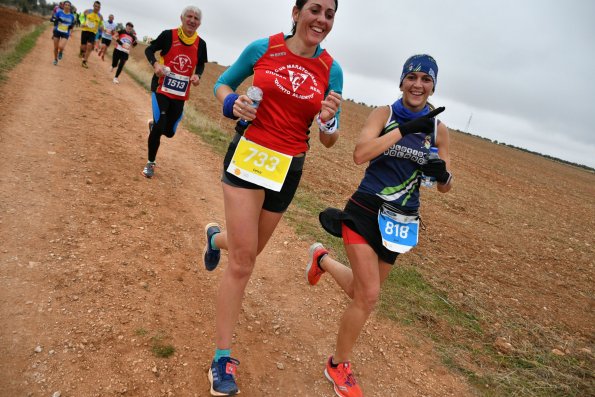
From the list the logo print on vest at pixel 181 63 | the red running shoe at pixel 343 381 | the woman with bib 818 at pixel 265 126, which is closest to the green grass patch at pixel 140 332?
the woman with bib 818 at pixel 265 126

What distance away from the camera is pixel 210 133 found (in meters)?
11.1

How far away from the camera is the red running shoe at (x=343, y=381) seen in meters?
2.99

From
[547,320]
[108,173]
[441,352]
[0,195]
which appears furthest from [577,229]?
[0,195]

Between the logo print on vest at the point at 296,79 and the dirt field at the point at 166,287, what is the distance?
2090mm

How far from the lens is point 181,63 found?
5965mm

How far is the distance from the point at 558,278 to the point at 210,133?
889cm

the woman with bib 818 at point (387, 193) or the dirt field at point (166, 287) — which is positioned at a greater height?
the woman with bib 818 at point (387, 193)

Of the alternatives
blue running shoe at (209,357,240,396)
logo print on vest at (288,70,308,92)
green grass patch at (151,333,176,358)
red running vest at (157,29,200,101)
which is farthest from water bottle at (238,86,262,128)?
red running vest at (157,29,200,101)

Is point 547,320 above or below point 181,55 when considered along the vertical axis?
below

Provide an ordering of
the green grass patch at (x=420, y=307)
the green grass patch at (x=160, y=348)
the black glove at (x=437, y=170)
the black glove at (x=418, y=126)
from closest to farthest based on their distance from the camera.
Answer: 1. the black glove at (x=418, y=126)
2. the black glove at (x=437, y=170)
3. the green grass patch at (x=160, y=348)
4. the green grass patch at (x=420, y=307)

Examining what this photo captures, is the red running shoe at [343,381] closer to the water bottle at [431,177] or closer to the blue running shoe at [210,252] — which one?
the blue running shoe at [210,252]

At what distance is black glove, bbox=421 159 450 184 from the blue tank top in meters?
0.09

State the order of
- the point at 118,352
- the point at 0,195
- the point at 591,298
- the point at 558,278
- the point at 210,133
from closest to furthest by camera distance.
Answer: the point at 118,352 < the point at 0,195 < the point at 591,298 < the point at 558,278 < the point at 210,133

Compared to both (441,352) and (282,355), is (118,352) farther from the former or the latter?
(441,352)
